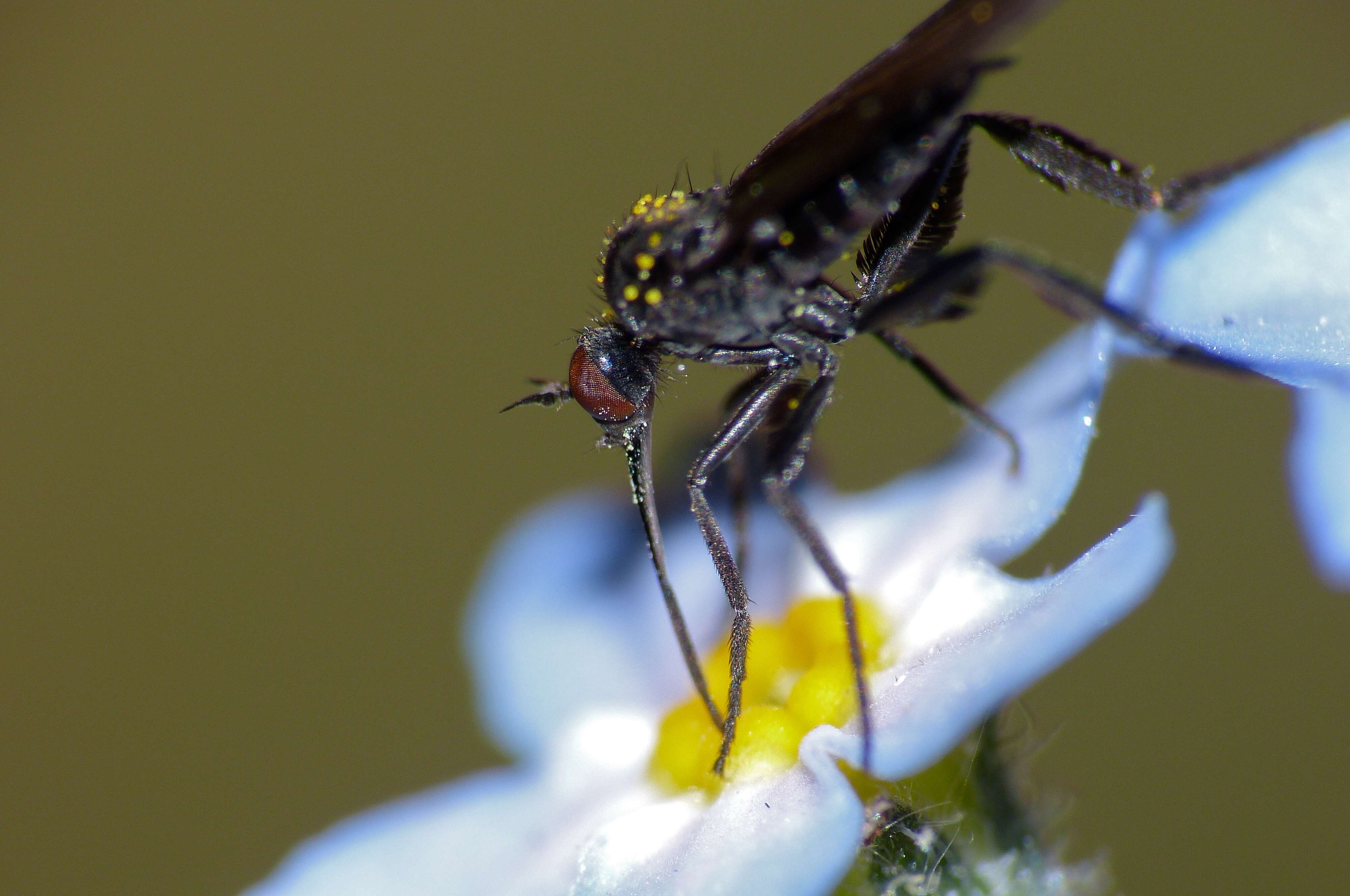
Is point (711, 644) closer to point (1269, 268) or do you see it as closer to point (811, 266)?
point (811, 266)

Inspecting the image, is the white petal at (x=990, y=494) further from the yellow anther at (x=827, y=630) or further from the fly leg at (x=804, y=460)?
the fly leg at (x=804, y=460)

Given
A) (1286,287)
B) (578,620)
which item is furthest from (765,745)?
(1286,287)

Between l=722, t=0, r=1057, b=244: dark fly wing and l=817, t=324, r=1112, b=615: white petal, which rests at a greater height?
l=722, t=0, r=1057, b=244: dark fly wing

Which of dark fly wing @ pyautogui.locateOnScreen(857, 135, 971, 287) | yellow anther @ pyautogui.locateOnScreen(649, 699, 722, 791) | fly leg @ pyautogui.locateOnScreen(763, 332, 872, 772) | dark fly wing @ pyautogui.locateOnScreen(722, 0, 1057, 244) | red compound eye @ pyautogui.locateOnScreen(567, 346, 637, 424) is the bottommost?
yellow anther @ pyautogui.locateOnScreen(649, 699, 722, 791)

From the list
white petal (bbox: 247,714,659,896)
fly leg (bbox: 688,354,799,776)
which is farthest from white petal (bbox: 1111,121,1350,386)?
white petal (bbox: 247,714,659,896)

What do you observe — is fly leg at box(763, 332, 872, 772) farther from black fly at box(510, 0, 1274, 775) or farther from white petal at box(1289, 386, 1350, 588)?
white petal at box(1289, 386, 1350, 588)

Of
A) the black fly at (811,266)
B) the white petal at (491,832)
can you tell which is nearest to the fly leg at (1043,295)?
the black fly at (811,266)

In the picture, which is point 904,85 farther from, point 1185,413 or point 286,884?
point 1185,413
